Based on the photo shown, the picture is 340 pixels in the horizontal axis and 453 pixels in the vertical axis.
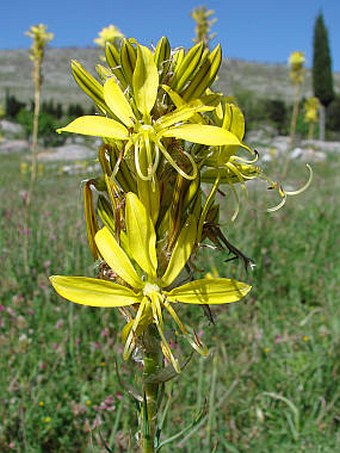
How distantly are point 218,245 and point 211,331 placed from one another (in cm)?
237

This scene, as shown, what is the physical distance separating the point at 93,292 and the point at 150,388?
32 centimetres

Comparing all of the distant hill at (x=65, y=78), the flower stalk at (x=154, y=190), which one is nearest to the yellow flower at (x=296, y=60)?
the flower stalk at (x=154, y=190)

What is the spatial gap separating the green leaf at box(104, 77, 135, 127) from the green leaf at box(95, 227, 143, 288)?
25 cm

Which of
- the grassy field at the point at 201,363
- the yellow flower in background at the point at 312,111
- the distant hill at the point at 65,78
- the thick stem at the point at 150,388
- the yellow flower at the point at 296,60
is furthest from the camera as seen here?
the distant hill at the point at 65,78

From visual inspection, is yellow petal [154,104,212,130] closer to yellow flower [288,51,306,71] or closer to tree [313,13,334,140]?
yellow flower [288,51,306,71]

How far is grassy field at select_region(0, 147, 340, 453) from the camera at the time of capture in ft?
8.01

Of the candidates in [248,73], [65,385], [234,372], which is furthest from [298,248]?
[248,73]

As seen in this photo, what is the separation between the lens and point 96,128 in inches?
40.9

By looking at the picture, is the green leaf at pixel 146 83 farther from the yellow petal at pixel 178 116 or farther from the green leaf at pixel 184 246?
the green leaf at pixel 184 246

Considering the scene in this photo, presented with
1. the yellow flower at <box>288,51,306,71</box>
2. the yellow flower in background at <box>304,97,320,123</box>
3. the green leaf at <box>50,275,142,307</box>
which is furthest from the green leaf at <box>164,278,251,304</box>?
the yellow flower in background at <box>304,97,320,123</box>

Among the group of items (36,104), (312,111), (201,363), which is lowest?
(201,363)

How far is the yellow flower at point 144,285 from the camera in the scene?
1090mm

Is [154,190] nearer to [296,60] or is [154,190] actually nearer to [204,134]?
[204,134]

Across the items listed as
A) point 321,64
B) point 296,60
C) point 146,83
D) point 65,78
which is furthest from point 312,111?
point 65,78
